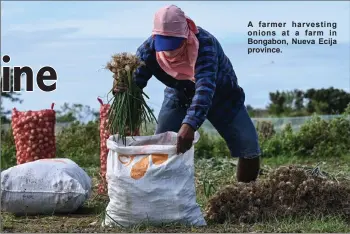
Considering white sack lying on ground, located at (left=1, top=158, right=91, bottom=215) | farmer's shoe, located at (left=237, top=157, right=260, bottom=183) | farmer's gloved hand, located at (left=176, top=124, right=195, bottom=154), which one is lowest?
white sack lying on ground, located at (left=1, top=158, right=91, bottom=215)

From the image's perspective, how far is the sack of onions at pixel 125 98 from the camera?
555cm

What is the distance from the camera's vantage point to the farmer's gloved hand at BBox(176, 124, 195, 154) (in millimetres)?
5227

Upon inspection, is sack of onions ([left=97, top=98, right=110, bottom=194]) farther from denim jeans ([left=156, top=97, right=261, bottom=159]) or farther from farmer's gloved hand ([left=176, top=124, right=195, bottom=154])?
farmer's gloved hand ([left=176, top=124, right=195, bottom=154])

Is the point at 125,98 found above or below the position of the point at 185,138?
above

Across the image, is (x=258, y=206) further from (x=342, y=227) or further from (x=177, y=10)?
(x=177, y=10)

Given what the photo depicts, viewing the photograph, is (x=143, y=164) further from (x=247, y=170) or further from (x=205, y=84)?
(x=247, y=170)

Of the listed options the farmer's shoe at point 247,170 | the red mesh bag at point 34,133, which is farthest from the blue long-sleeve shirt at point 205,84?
the red mesh bag at point 34,133

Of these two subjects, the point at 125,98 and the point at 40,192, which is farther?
the point at 40,192

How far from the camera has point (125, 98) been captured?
5.55 meters

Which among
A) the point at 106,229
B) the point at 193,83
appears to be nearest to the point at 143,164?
the point at 106,229

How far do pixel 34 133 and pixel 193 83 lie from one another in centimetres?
187

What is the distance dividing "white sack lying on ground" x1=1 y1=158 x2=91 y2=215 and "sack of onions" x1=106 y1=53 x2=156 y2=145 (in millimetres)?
798

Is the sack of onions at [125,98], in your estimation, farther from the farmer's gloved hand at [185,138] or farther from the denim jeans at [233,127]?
the denim jeans at [233,127]

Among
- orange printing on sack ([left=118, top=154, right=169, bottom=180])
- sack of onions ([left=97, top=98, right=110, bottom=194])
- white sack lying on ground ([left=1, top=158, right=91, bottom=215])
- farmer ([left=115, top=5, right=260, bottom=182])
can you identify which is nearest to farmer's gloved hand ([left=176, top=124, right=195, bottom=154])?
farmer ([left=115, top=5, right=260, bottom=182])
